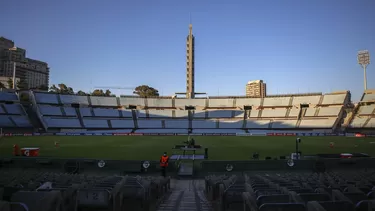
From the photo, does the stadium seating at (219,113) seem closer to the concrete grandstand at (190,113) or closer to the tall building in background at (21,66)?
the concrete grandstand at (190,113)

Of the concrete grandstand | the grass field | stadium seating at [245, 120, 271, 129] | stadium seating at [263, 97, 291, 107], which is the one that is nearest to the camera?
the grass field

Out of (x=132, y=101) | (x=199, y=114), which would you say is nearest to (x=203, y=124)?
(x=199, y=114)

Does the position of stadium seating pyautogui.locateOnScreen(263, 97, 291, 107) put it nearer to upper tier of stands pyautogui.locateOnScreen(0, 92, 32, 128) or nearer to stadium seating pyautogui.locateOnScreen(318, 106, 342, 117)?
stadium seating pyautogui.locateOnScreen(318, 106, 342, 117)

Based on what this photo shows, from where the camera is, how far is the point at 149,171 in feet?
55.5

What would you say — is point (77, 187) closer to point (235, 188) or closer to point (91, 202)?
point (91, 202)

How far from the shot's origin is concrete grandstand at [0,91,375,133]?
69.0 m

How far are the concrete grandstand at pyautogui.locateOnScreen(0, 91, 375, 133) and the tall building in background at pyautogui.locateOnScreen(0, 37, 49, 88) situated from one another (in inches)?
3944

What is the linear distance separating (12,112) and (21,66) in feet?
396

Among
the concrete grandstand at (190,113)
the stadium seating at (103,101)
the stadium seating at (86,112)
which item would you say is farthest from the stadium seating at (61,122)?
the stadium seating at (103,101)

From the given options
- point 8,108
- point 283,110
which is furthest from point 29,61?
point 283,110

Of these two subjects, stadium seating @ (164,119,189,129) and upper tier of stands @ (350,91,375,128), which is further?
stadium seating @ (164,119,189,129)

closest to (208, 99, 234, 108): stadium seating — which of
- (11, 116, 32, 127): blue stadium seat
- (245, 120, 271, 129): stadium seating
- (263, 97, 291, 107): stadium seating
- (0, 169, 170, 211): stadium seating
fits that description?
(263, 97, 291, 107): stadium seating

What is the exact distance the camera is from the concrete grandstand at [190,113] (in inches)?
2717

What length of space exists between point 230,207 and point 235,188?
18.3 inches
